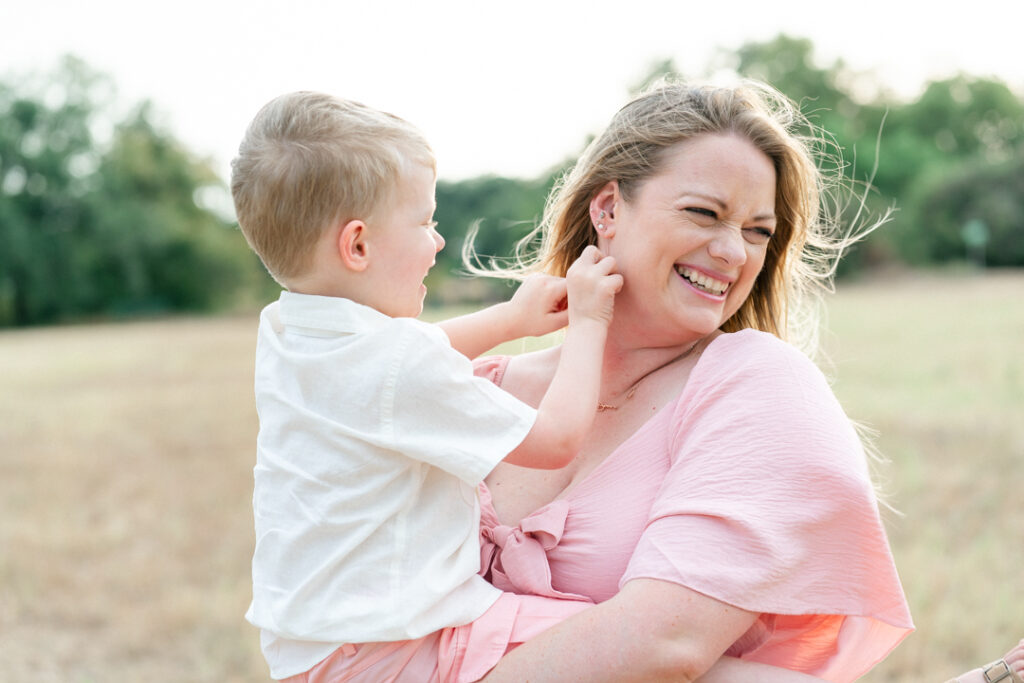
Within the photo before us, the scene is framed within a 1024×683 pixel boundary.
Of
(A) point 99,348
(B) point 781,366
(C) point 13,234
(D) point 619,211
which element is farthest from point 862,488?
(C) point 13,234

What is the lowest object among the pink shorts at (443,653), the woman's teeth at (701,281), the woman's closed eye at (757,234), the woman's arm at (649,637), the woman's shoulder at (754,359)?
the pink shorts at (443,653)

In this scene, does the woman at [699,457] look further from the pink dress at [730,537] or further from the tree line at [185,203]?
the tree line at [185,203]

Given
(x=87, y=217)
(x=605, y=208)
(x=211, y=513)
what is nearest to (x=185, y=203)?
(x=87, y=217)

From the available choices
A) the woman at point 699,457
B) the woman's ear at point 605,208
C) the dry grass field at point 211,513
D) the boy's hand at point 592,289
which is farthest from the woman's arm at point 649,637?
the dry grass field at point 211,513

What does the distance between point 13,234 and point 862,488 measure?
1712 inches

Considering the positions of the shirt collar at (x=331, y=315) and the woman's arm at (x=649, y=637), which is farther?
the shirt collar at (x=331, y=315)

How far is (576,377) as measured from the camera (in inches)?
79.0

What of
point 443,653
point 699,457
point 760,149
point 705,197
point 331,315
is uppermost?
point 760,149

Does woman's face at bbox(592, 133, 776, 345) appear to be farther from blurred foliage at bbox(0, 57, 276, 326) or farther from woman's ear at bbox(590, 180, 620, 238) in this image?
blurred foliage at bbox(0, 57, 276, 326)

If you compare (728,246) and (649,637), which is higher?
(728,246)

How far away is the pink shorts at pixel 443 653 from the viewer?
73.3 inches

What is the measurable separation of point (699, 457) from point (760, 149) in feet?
2.65

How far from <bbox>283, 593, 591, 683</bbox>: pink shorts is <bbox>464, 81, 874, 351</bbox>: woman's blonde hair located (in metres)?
1.06

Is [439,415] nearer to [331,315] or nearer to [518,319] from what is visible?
[331,315]
